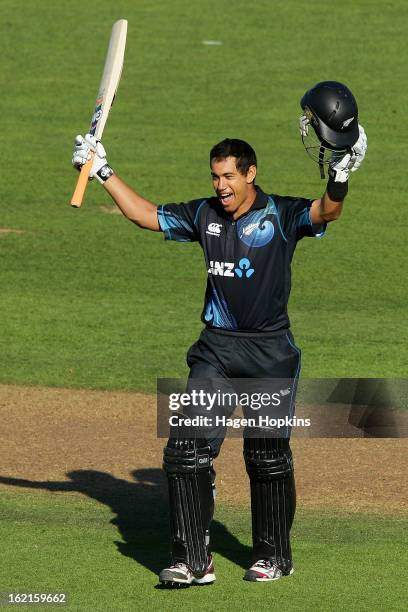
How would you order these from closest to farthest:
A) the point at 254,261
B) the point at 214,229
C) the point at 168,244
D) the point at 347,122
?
the point at 347,122, the point at 254,261, the point at 214,229, the point at 168,244

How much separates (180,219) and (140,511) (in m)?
2.21

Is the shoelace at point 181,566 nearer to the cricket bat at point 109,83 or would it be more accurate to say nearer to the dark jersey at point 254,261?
the dark jersey at point 254,261

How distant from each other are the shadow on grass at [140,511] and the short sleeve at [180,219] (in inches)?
74.5

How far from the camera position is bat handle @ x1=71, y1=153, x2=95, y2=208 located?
8.26 metres

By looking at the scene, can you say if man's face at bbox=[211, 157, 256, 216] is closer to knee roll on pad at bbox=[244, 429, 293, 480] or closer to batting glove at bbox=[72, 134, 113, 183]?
batting glove at bbox=[72, 134, 113, 183]

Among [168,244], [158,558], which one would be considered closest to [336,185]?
[158,558]

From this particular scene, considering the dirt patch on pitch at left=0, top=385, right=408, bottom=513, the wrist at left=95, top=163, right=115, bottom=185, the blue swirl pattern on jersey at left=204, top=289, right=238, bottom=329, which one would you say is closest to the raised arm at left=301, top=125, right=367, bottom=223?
the blue swirl pattern on jersey at left=204, top=289, right=238, bottom=329

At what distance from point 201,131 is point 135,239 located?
4.80 metres

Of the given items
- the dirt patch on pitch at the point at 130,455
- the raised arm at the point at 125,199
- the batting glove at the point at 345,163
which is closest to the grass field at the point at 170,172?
the dirt patch on pitch at the point at 130,455

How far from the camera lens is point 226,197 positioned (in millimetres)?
8188

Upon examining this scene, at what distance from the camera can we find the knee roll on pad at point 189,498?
804cm

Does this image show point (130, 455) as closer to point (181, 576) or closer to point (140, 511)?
point (140, 511)

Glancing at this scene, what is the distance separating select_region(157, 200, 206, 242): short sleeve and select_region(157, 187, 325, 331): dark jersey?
0.49 feet

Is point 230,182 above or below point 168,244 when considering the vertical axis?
above
